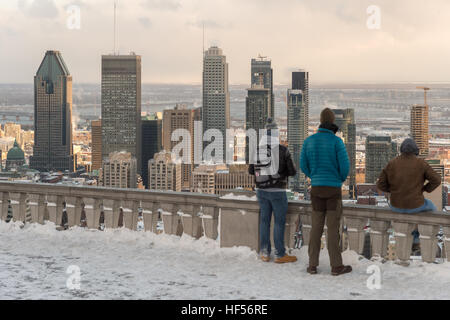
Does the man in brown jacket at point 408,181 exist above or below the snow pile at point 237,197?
above

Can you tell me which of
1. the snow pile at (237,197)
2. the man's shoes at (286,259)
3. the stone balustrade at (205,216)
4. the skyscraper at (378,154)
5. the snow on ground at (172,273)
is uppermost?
the snow pile at (237,197)

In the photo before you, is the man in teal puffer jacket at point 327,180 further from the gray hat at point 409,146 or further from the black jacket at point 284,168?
the gray hat at point 409,146

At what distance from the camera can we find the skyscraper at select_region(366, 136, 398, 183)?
18650cm

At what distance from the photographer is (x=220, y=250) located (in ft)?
31.2

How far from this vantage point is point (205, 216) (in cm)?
992

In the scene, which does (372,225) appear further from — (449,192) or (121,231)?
(449,192)

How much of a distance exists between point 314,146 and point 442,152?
185984 mm

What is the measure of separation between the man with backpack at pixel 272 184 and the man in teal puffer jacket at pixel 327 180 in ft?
1.45

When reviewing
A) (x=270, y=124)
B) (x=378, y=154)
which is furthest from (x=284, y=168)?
(x=378, y=154)

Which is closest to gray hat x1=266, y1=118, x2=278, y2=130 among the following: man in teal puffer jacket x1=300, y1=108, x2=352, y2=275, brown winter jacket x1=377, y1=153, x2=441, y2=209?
man in teal puffer jacket x1=300, y1=108, x2=352, y2=275

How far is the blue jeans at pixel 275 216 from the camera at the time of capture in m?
8.98

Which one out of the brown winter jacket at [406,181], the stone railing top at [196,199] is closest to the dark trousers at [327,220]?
the stone railing top at [196,199]
